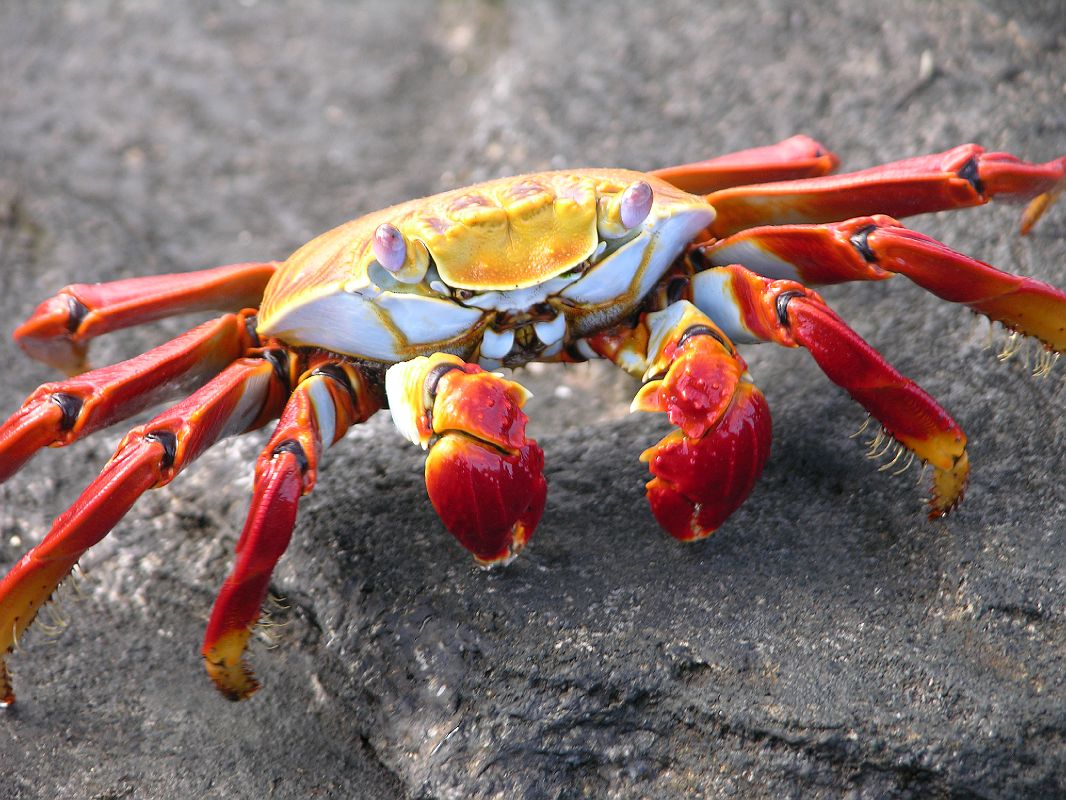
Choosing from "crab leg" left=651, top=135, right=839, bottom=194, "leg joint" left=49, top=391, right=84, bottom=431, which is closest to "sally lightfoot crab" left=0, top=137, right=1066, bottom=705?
"leg joint" left=49, top=391, right=84, bottom=431

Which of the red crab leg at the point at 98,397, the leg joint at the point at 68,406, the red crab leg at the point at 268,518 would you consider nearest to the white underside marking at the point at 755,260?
the red crab leg at the point at 268,518

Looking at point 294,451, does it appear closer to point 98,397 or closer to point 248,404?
point 248,404

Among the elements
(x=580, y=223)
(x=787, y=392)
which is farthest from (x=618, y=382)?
(x=580, y=223)

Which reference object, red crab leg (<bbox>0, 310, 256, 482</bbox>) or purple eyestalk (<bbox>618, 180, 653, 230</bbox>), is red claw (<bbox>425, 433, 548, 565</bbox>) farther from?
red crab leg (<bbox>0, 310, 256, 482</bbox>)

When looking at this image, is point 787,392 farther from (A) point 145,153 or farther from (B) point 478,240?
(A) point 145,153

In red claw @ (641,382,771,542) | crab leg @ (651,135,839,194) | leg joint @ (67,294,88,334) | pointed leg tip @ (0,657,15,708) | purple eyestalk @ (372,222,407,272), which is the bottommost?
pointed leg tip @ (0,657,15,708)
